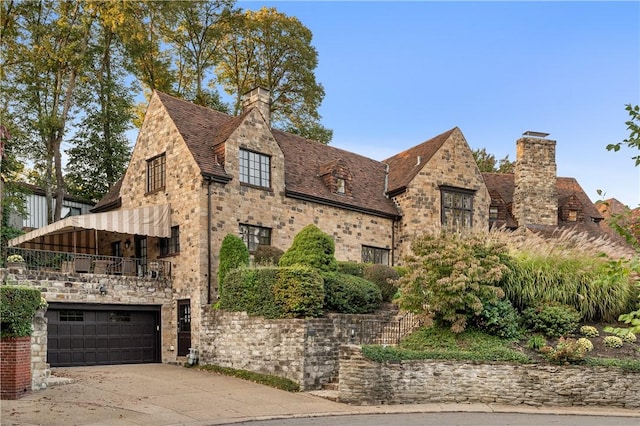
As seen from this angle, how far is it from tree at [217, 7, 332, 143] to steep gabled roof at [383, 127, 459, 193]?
8087mm

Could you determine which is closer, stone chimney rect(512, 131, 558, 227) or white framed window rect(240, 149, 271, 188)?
white framed window rect(240, 149, 271, 188)

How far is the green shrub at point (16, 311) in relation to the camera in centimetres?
1335

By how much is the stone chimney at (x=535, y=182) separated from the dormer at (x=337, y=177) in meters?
9.27

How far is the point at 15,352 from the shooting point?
1336cm

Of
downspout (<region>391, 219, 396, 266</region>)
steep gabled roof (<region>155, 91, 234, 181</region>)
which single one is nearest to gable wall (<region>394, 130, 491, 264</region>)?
downspout (<region>391, 219, 396, 266</region>)

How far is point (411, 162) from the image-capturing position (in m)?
28.9

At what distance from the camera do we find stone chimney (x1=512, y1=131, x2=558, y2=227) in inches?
1180

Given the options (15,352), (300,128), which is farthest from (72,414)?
(300,128)

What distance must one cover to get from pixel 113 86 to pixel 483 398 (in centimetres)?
2695

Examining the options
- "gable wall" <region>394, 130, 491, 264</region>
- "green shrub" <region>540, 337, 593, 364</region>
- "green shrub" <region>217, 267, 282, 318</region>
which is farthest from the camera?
"gable wall" <region>394, 130, 491, 264</region>

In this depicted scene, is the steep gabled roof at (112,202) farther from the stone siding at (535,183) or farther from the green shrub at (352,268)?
the stone siding at (535,183)

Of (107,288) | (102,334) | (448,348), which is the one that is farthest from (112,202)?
(448,348)

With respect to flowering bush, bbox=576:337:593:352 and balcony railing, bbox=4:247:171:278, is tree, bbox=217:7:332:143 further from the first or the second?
flowering bush, bbox=576:337:593:352

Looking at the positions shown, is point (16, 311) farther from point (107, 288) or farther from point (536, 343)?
point (536, 343)
